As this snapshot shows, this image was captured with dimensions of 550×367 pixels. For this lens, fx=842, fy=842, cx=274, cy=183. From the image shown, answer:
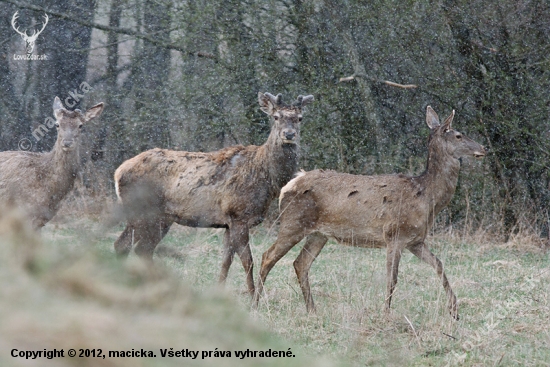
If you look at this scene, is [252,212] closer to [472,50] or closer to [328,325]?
[328,325]

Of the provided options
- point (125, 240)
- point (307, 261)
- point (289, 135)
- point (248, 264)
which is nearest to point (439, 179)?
point (307, 261)

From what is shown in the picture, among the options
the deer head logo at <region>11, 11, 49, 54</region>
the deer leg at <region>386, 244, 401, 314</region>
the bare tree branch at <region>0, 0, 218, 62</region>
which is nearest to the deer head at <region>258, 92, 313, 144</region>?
the deer leg at <region>386, 244, 401, 314</region>

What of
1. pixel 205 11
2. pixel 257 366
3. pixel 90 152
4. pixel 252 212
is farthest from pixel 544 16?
pixel 257 366

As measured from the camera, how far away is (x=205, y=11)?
1368 cm

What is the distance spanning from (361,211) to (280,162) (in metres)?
1.44

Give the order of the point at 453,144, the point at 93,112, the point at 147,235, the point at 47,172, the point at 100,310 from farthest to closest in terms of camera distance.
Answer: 1. the point at 93,112
2. the point at 47,172
3. the point at 147,235
4. the point at 453,144
5. the point at 100,310

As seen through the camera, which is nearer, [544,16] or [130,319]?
[130,319]

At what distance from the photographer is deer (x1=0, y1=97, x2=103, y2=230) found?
964cm

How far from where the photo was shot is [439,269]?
312 inches

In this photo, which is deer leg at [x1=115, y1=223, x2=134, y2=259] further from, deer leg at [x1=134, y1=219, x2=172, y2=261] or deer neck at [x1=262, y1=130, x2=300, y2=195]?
deer neck at [x1=262, y1=130, x2=300, y2=195]

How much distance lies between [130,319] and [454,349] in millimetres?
4451

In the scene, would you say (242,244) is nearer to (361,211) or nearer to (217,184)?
(217,184)

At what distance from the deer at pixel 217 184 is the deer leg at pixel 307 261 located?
2.63 ft

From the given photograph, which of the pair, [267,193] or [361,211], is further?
[267,193]
